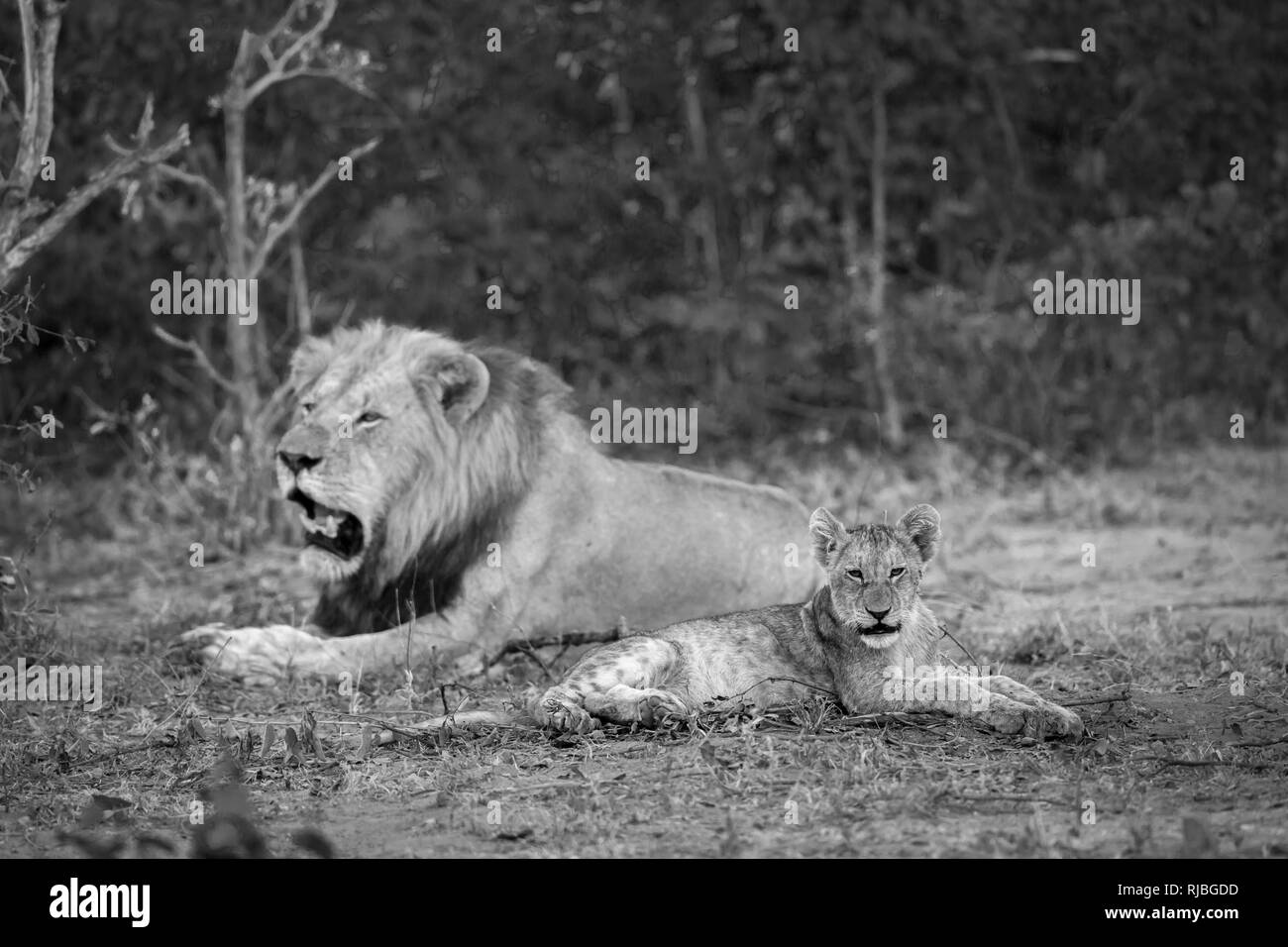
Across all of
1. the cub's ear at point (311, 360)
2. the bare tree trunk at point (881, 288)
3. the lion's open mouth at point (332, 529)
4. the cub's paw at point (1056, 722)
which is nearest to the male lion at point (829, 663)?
the cub's paw at point (1056, 722)

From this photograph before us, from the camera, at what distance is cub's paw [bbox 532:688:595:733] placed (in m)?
5.79

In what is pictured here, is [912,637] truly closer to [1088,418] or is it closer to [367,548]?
[367,548]

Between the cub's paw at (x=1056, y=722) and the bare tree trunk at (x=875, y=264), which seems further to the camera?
the bare tree trunk at (x=875, y=264)

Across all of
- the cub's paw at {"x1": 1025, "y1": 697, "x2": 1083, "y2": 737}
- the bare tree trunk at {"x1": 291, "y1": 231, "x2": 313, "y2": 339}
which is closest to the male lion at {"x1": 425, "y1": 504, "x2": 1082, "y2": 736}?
the cub's paw at {"x1": 1025, "y1": 697, "x2": 1083, "y2": 737}

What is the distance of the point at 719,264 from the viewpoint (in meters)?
13.7

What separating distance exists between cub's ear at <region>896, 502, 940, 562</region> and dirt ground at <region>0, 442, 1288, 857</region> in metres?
0.71

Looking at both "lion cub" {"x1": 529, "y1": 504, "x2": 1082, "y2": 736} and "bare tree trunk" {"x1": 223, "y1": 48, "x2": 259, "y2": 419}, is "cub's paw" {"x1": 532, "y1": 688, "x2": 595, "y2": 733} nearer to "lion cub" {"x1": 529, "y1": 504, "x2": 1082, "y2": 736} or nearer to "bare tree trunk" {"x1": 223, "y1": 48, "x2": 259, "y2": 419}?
"lion cub" {"x1": 529, "y1": 504, "x2": 1082, "y2": 736}

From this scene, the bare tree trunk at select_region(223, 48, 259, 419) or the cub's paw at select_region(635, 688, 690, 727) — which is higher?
the bare tree trunk at select_region(223, 48, 259, 419)

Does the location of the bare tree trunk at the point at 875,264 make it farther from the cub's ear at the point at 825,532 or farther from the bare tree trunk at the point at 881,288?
the cub's ear at the point at 825,532

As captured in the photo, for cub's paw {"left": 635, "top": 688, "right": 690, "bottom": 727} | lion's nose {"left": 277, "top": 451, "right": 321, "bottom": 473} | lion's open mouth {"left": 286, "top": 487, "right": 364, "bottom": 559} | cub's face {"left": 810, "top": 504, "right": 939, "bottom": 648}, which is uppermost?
lion's nose {"left": 277, "top": 451, "right": 321, "bottom": 473}

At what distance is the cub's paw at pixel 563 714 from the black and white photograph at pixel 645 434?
5cm

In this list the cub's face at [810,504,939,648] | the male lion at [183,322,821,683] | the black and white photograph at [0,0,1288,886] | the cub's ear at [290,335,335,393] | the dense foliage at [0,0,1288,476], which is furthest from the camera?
the dense foliage at [0,0,1288,476]

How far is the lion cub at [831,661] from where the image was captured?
5785 millimetres
